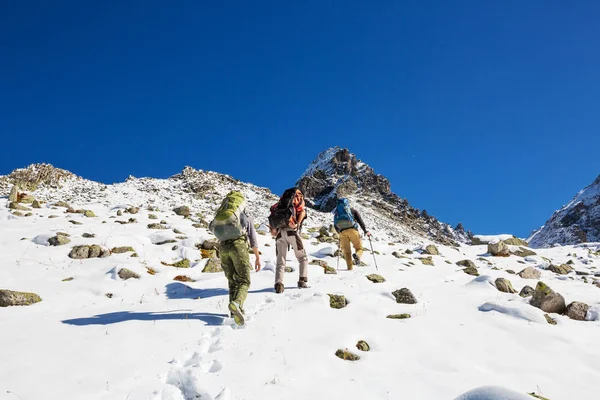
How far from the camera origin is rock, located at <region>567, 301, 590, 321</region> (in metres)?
6.05

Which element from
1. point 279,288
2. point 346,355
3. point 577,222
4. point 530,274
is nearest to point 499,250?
point 530,274

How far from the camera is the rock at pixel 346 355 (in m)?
4.38

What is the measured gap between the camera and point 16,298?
6.16m

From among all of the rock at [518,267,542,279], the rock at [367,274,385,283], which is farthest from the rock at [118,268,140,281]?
the rock at [518,267,542,279]

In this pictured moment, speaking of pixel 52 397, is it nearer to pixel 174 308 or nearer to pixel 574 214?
pixel 174 308

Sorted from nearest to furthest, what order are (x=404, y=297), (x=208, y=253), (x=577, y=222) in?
(x=404, y=297) → (x=208, y=253) → (x=577, y=222)

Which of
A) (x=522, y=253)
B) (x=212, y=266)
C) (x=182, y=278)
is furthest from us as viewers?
(x=522, y=253)

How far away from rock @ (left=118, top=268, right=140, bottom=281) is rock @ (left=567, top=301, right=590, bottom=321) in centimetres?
901

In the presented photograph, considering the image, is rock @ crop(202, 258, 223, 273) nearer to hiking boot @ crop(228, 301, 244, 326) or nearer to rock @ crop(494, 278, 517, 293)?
hiking boot @ crop(228, 301, 244, 326)

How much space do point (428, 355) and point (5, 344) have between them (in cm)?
556


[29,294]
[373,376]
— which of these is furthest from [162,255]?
[373,376]

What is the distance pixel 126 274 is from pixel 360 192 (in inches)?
3744

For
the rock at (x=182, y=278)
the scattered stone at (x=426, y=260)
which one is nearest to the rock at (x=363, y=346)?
the rock at (x=182, y=278)

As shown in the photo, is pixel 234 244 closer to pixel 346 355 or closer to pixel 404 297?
pixel 346 355
